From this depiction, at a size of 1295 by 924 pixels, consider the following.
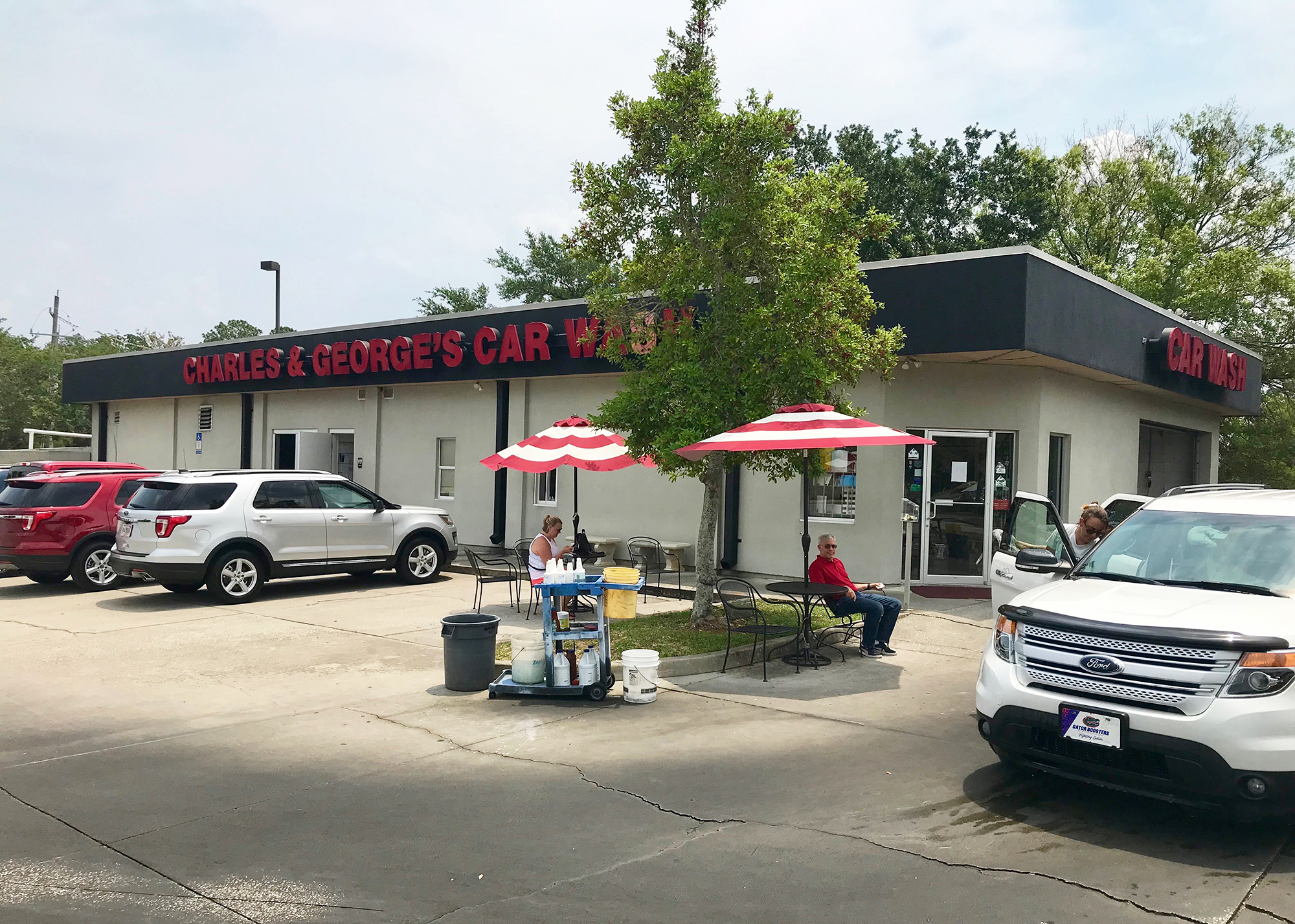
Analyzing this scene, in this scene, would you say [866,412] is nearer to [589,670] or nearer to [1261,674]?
[589,670]

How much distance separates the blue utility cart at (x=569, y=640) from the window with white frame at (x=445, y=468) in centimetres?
1231

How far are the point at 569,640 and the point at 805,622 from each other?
268 centimetres

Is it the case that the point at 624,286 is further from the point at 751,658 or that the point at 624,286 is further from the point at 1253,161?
the point at 1253,161

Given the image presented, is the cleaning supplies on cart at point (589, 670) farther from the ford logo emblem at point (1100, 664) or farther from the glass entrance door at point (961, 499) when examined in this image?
the glass entrance door at point (961, 499)

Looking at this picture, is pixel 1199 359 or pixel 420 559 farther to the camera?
pixel 1199 359

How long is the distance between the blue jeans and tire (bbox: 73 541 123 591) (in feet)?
35.9

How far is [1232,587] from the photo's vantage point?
5.71 metres

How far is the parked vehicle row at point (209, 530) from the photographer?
44.0ft

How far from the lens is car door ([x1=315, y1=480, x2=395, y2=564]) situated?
14.9m

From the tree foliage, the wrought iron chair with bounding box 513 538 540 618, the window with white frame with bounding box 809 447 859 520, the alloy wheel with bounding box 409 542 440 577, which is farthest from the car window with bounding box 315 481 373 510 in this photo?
the tree foliage

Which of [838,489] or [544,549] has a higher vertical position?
[838,489]

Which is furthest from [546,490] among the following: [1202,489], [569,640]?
[1202,489]

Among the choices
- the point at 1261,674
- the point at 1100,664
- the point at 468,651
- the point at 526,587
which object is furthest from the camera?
the point at 526,587

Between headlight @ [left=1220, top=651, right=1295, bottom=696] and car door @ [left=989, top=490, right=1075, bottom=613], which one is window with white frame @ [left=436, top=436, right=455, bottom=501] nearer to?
car door @ [left=989, top=490, right=1075, bottom=613]
